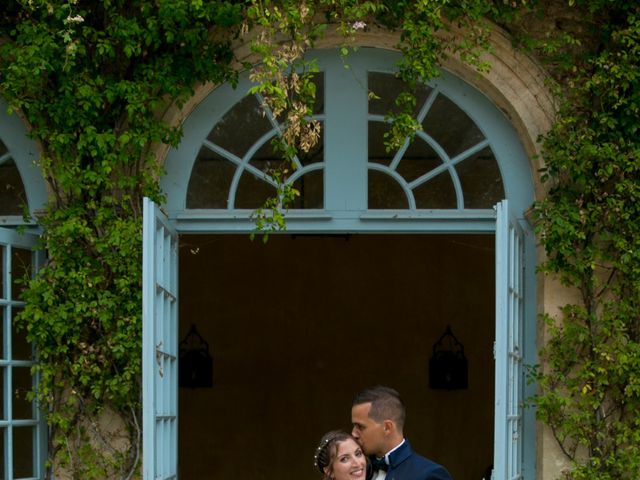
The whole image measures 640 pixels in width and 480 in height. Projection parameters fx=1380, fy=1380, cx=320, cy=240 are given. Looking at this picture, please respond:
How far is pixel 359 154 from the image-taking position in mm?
7539

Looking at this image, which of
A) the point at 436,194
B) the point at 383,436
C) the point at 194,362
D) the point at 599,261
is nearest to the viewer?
the point at 383,436

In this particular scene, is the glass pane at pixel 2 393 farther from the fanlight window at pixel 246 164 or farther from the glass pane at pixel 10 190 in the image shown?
the fanlight window at pixel 246 164

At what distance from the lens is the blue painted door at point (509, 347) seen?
21.6ft

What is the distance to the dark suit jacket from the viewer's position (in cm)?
543

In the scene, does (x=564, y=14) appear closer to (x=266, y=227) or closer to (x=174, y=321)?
(x=266, y=227)

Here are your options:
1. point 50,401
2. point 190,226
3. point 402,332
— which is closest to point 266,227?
point 190,226

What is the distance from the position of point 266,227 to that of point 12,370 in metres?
1.58

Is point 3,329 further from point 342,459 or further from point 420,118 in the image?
point 342,459

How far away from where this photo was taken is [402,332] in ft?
39.4

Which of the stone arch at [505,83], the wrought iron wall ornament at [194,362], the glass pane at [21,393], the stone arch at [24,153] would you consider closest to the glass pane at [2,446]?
→ the glass pane at [21,393]

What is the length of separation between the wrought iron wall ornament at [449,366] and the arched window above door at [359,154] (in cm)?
436

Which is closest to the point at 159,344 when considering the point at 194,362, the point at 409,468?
the point at 409,468

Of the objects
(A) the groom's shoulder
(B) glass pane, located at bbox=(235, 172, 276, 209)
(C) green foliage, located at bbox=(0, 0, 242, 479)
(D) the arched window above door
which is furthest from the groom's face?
(B) glass pane, located at bbox=(235, 172, 276, 209)

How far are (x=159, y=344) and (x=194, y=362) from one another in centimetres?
508
